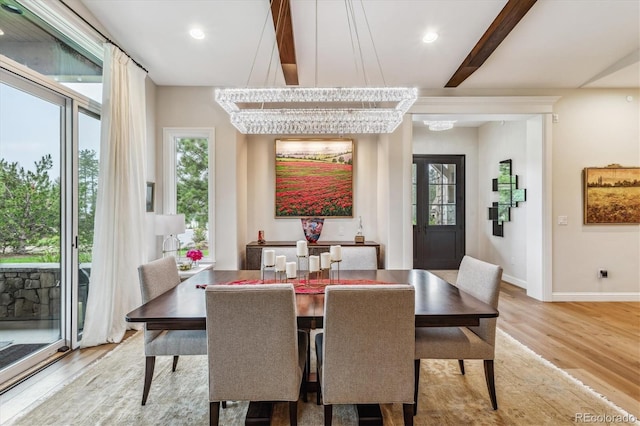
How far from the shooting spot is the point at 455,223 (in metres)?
6.52

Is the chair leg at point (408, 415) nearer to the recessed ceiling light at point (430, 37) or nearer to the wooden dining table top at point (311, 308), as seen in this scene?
the wooden dining table top at point (311, 308)

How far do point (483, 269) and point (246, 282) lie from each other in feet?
5.48

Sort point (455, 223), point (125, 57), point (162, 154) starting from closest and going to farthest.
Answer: point (125, 57), point (162, 154), point (455, 223)

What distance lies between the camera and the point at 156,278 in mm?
2211

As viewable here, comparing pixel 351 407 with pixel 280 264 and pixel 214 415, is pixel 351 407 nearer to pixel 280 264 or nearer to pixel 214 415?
pixel 214 415

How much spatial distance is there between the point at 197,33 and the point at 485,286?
343 cm

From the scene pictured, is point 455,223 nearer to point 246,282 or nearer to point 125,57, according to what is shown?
point 246,282

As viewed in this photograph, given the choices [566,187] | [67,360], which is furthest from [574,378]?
[67,360]

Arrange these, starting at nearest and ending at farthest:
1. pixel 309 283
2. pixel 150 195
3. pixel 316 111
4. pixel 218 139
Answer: pixel 309 283 → pixel 316 111 → pixel 150 195 → pixel 218 139

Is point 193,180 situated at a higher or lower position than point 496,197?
higher

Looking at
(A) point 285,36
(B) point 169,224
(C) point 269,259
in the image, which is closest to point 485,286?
(C) point 269,259

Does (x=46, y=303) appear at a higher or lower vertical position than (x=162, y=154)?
lower

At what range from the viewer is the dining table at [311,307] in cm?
165

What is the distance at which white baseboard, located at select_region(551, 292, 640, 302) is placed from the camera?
4.34m
